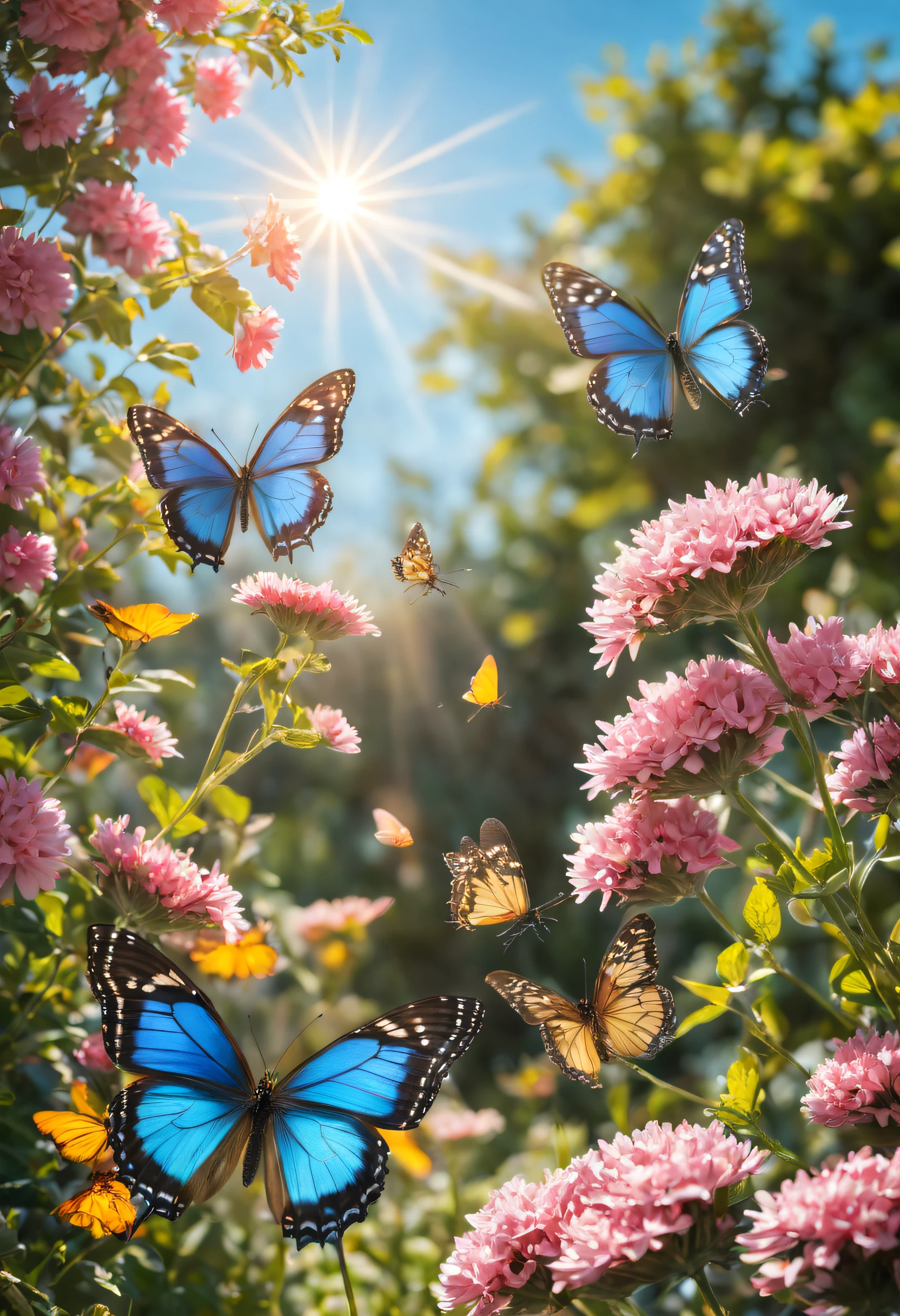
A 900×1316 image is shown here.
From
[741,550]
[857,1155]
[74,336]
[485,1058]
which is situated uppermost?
[74,336]

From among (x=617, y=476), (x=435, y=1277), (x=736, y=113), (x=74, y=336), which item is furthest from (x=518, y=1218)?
(x=736, y=113)

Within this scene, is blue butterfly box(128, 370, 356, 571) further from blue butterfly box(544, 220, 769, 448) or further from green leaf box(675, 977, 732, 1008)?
green leaf box(675, 977, 732, 1008)

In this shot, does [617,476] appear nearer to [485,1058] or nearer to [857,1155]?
[485,1058]

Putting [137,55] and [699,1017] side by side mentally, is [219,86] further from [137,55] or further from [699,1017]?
[699,1017]

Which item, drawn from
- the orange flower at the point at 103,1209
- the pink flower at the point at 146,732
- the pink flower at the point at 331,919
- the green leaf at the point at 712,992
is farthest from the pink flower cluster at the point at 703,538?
the pink flower at the point at 331,919

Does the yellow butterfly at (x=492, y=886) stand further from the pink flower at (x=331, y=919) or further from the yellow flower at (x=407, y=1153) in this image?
the yellow flower at (x=407, y=1153)

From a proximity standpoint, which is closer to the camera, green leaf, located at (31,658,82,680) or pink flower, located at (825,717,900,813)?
pink flower, located at (825,717,900,813)

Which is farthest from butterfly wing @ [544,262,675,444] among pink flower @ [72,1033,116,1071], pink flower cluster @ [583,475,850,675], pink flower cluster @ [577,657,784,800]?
pink flower @ [72,1033,116,1071]
